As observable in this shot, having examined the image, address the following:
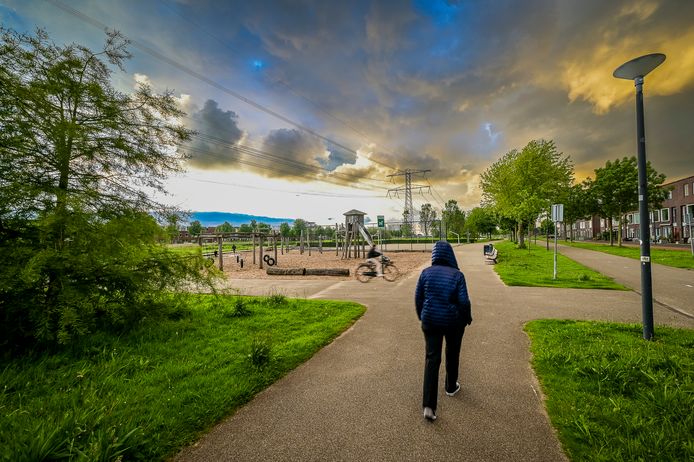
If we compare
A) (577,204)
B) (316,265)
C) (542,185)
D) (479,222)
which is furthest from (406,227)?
(316,265)

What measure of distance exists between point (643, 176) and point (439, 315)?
510 centimetres

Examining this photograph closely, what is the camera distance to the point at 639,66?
5.17m

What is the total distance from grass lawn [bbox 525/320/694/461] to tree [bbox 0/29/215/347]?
241 inches

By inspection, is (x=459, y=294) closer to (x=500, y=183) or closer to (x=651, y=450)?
(x=651, y=450)

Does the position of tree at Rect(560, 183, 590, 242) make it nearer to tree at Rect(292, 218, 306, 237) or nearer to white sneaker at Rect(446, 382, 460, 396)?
tree at Rect(292, 218, 306, 237)

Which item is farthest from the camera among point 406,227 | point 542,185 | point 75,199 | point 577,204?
point 406,227

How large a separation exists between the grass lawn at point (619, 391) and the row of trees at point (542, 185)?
81.2 feet

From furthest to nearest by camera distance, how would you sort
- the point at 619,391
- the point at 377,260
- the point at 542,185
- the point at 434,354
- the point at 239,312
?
1. the point at 542,185
2. the point at 377,260
3. the point at 239,312
4. the point at 619,391
5. the point at 434,354

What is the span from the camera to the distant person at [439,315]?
126 inches

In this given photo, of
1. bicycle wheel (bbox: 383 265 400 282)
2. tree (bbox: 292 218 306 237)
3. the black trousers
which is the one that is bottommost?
bicycle wheel (bbox: 383 265 400 282)

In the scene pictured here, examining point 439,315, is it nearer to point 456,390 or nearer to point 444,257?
point 444,257

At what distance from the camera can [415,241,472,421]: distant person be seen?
10.5 feet

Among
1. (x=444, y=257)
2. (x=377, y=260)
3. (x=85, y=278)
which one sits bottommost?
(x=377, y=260)

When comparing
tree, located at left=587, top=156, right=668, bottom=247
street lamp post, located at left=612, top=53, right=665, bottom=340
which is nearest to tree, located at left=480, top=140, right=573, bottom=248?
tree, located at left=587, top=156, right=668, bottom=247
